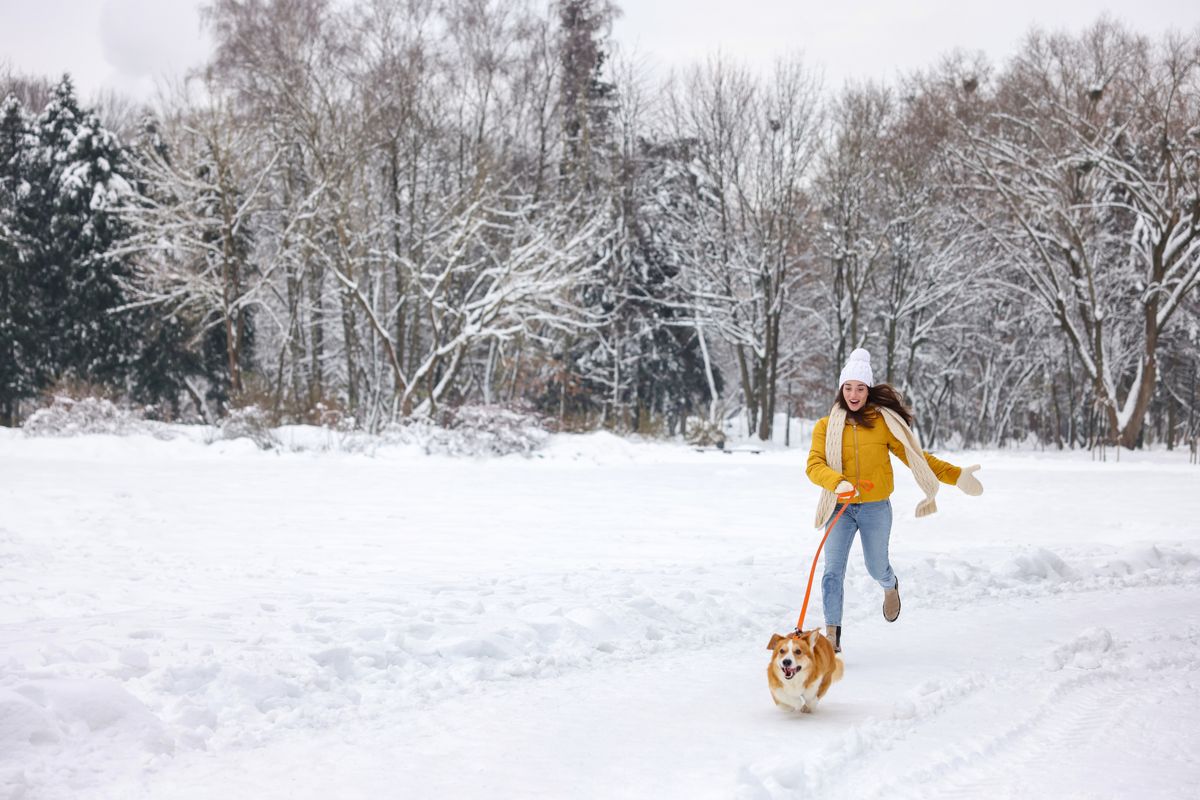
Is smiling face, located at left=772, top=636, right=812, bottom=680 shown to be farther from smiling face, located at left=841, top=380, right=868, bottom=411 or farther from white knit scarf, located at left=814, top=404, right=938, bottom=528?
smiling face, located at left=841, top=380, right=868, bottom=411

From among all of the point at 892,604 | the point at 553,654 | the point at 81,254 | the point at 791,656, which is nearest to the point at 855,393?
the point at 892,604

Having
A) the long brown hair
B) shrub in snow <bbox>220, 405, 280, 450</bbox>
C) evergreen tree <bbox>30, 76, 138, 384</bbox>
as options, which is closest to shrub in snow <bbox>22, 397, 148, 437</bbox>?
shrub in snow <bbox>220, 405, 280, 450</bbox>

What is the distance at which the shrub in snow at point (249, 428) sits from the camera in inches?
780

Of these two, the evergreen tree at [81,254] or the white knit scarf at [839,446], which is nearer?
the white knit scarf at [839,446]

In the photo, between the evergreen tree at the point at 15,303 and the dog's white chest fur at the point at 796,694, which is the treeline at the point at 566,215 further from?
the dog's white chest fur at the point at 796,694

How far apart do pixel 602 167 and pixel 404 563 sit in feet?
82.9

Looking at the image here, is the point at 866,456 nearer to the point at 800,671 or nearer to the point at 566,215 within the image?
the point at 800,671

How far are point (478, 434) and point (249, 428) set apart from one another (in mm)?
4702

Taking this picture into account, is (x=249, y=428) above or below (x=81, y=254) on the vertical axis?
below

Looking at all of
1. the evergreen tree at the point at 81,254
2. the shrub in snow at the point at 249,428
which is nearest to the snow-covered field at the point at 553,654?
the shrub in snow at the point at 249,428

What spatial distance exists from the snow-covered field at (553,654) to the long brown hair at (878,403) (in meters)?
1.57

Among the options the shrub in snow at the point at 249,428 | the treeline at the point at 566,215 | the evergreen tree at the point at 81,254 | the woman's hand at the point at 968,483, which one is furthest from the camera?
the evergreen tree at the point at 81,254

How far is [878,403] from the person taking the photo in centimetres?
637

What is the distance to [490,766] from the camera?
13.8 ft
